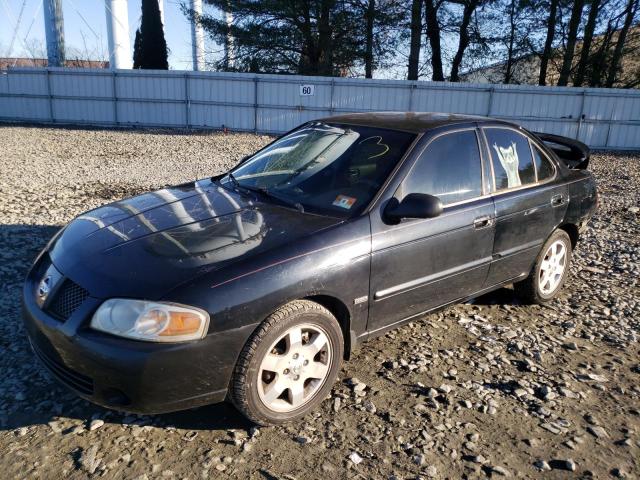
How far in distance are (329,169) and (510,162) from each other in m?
1.60

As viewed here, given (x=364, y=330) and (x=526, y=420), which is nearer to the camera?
(x=526, y=420)

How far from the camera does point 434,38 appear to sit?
24.7m

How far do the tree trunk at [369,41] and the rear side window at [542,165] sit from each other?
19.2m

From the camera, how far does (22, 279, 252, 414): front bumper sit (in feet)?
8.00

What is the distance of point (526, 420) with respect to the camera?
3031 millimetres

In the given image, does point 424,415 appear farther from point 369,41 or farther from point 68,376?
point 369,41

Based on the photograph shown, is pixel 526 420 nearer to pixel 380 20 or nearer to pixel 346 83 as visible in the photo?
pixel 346 83

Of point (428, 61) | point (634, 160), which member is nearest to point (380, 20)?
point (428, 61)

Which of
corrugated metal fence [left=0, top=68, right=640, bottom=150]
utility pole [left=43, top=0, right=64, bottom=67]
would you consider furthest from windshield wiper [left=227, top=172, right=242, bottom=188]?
utility pole [left=43, top=0, right=64, bottom=67]

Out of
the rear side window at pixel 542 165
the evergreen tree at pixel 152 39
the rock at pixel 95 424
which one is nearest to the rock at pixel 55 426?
the rock at pixel 95 424

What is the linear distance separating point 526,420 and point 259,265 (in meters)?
1.82

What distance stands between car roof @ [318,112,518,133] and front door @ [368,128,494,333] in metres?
0.14

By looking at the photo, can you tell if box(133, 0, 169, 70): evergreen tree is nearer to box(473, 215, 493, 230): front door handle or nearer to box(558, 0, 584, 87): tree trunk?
box(558, 0, 584, 87): tree trunk

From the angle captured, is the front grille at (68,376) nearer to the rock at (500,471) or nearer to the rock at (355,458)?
the rock at (355,458)
